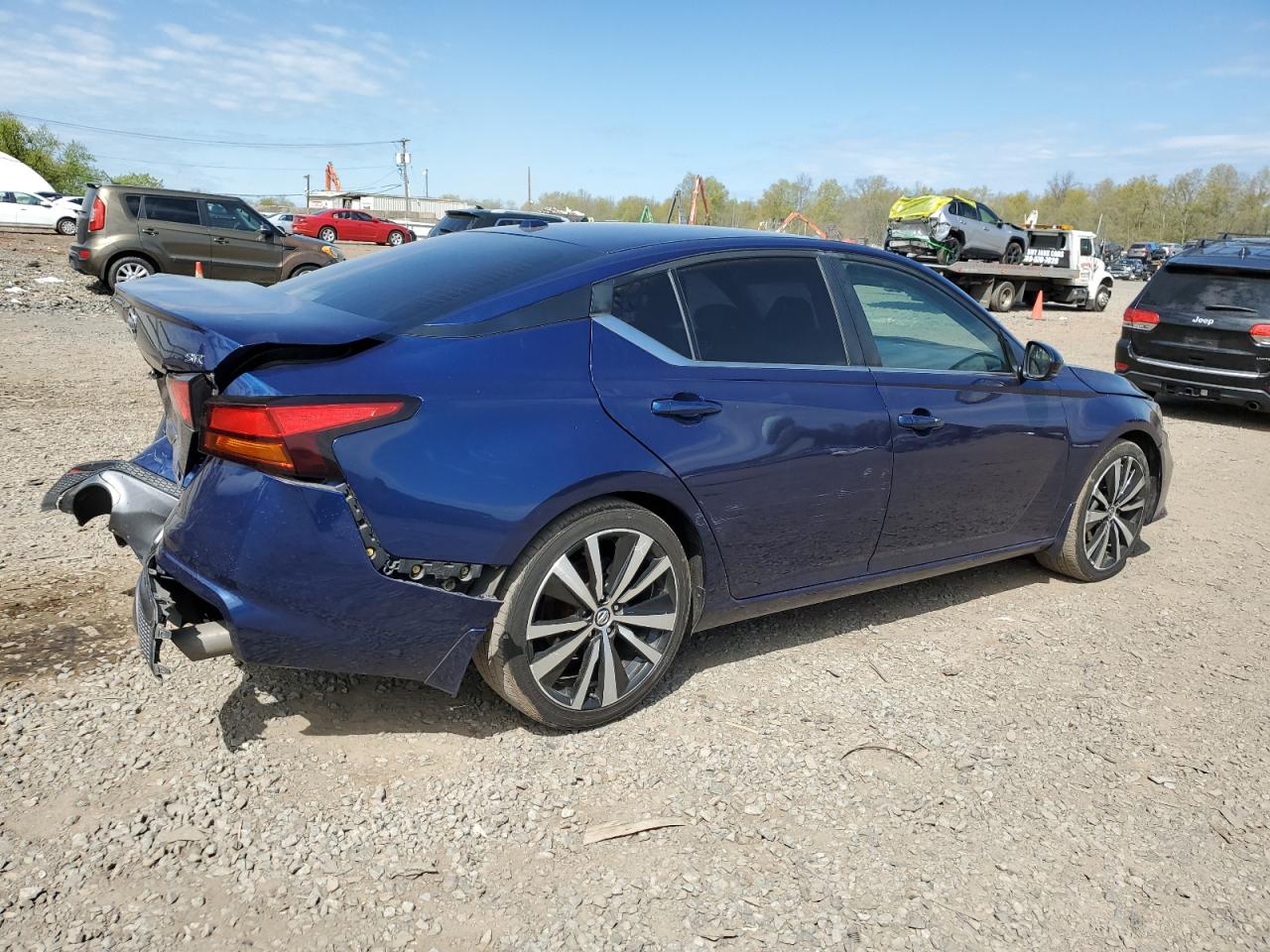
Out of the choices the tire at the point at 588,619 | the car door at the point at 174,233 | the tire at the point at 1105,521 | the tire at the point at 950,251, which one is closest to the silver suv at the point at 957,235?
the tire at the point at 950,251

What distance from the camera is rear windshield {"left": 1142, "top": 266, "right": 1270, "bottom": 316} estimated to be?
31.5 feet

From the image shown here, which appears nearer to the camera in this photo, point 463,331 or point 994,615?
point 463,331

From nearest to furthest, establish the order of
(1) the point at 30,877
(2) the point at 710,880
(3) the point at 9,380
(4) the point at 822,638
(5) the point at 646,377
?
(1) the point at 30,877 → (2) the point at 710,880 → (5) the point at 646,377 → (4) the point at 822,638 → (3) the point at 9,380

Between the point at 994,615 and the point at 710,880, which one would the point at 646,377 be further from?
the point at 994,615

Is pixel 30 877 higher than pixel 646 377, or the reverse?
pixel 646 377

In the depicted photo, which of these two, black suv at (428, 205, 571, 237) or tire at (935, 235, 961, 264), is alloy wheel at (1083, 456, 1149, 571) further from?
tire at (935, 235, 961, 264)

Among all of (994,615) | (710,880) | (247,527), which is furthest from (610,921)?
(994,615)

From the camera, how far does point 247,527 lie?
2586mm

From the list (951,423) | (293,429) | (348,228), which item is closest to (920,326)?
(951,423)

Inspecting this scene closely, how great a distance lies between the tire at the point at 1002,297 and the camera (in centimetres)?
2359

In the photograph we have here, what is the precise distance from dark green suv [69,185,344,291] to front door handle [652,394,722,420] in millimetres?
13773

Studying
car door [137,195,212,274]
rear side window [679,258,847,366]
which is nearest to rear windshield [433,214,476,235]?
car door [137,195,212,274]

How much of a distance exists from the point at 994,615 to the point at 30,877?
12.5 feet

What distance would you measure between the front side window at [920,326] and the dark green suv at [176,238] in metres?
13.4
